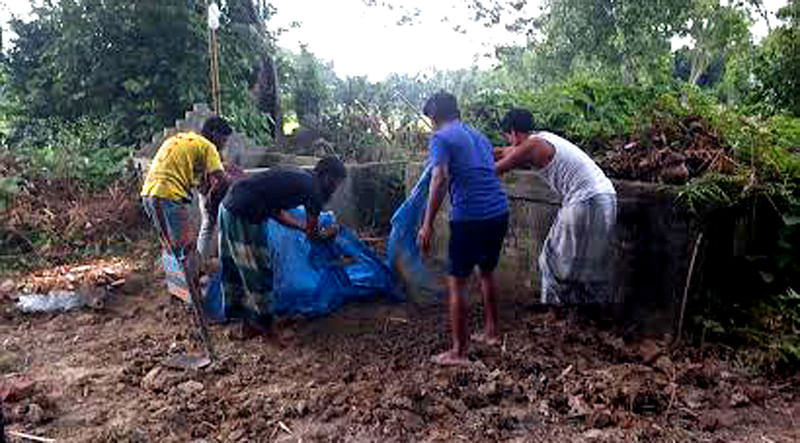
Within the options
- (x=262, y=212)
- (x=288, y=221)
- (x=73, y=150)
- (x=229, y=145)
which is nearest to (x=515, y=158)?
(x=288, y=221)

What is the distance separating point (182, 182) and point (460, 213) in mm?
2212

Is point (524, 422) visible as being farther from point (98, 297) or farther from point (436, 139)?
point (98, 297)

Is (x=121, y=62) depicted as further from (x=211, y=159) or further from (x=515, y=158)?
(x=515, y=158)

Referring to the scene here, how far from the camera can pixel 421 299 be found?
5.46 m

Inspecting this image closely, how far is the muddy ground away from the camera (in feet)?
12.0

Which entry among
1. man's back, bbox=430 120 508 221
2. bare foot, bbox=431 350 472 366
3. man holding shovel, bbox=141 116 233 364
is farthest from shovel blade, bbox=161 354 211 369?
man's back, bbox=430 120 508 221

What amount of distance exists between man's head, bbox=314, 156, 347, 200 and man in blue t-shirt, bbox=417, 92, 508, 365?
73cm

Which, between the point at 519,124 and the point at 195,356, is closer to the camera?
the point at 519,124

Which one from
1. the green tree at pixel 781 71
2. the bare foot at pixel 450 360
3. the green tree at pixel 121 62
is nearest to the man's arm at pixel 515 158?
the bare foot at pixel 450 360

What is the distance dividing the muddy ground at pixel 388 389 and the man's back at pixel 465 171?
0.91m

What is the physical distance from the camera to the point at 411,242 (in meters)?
5.24

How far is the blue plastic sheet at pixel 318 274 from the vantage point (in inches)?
209

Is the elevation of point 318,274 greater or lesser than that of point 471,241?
lesser

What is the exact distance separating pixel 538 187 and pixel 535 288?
0.74 meters
